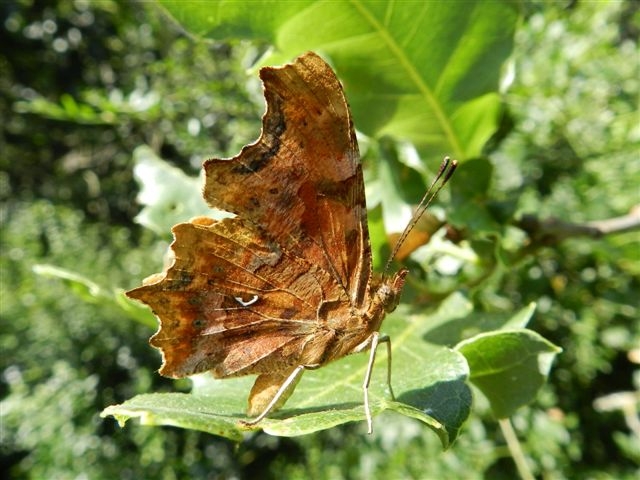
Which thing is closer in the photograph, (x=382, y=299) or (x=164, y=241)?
(x=382, y=299)

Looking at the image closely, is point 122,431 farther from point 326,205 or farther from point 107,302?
point 326,205

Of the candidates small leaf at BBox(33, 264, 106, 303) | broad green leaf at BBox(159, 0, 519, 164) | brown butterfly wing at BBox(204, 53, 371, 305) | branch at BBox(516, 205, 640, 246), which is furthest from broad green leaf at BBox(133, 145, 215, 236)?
branch at BBox(516, 205, 640, 246)

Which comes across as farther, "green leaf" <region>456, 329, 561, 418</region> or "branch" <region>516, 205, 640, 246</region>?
"branch" <region>516, 205, 640, 246</region>

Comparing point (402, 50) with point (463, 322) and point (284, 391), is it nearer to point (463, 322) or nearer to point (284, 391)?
point (463, 322)

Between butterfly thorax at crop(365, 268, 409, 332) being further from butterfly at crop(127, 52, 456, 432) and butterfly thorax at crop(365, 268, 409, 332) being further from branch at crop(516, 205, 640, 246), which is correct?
branch at crop(516, 205, 640, 246)

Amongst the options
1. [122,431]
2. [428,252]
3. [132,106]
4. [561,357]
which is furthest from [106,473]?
[428,252]

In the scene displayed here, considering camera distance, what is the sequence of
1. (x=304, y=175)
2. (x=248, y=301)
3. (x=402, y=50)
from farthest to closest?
(x=402, y=50)
(x=248, y=301)
(x=304, y=175)

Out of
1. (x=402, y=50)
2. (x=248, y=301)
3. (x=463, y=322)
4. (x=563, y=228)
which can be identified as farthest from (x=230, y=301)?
(x=563, y=228)
